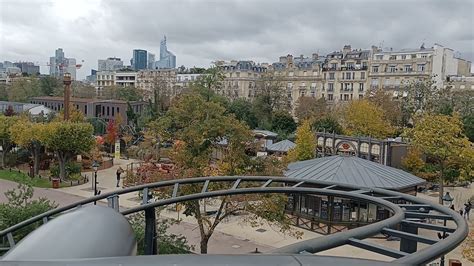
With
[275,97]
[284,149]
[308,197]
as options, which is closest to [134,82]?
[275,97]

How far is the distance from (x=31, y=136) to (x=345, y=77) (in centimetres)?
6271

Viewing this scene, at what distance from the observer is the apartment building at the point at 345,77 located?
8338 centimetres

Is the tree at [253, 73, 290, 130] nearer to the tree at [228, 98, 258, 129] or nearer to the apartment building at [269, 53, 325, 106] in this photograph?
the tree at [228, 98, 258, 129]

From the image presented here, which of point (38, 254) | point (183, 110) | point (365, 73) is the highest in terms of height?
point (365, 73)

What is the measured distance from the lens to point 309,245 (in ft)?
17.6

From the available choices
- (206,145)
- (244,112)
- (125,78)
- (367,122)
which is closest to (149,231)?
(206,145)

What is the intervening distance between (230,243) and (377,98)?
137ft

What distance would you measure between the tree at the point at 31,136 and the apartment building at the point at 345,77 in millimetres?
58400

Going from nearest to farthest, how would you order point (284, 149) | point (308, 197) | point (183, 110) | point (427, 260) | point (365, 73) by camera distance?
point (427, 260) → point (183, 110) → point (308, 197) → point (284, 149) → point (365, 73)

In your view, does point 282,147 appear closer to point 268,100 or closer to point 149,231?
point 268,100

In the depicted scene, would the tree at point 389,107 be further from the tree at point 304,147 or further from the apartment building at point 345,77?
the apartment building at point 345,77

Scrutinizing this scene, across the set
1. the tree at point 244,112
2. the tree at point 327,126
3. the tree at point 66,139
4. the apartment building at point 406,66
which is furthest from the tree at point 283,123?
the tree at point 66,139

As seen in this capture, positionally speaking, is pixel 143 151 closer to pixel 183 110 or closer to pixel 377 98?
pixel 183 110

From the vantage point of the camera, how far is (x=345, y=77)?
85125 millimetres
